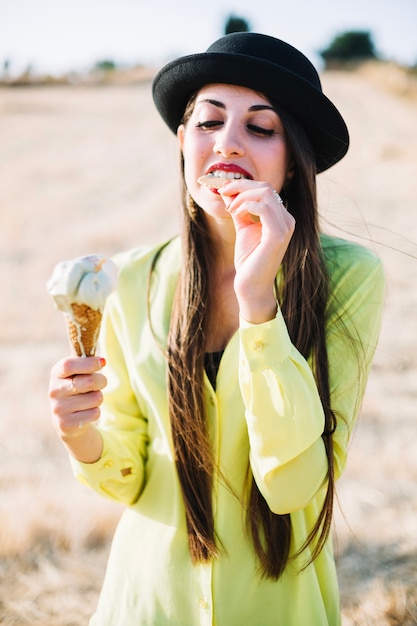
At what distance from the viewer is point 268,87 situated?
5.74ft

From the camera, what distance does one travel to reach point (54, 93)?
68.0 feet

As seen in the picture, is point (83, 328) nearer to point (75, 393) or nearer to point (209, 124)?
point (75, 393)

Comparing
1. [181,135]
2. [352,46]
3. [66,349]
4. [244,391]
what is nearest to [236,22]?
[352,46]

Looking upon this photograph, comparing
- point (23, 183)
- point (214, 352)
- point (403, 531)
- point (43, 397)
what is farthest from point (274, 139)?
point (23, 183)

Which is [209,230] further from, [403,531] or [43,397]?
[43,397]

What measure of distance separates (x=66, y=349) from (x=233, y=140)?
4729 mm

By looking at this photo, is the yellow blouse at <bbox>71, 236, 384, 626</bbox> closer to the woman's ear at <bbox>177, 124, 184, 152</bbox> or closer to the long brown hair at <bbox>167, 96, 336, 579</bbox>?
the long brown hair at <bbox>167, 96, 336, 579</bbox>

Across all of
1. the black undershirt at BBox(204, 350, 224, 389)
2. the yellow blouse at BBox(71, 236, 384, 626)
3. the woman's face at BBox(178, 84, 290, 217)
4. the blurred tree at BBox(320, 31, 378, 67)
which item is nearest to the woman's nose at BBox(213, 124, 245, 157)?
the woman's face at BBox(178, 84, 290, 217)

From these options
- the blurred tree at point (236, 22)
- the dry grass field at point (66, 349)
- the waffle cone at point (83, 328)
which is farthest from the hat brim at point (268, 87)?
the blurred tree at point (236, 22)

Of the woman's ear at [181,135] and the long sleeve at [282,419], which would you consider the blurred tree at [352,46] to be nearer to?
the woman's ear at [181,135]

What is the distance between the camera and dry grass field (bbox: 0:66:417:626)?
9.68 feet

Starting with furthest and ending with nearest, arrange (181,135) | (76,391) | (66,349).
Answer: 1. (66,349)
2. (181,135)
3. (76,391)

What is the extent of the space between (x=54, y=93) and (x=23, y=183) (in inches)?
383

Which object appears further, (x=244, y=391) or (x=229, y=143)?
(x=229, y=143)
